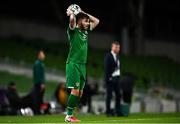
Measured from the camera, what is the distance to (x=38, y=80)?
27.0m

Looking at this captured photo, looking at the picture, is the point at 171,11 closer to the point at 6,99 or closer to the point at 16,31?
the point at 16,31

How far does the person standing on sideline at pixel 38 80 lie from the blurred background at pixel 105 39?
7.79m

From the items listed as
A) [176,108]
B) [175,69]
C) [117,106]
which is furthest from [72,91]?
[175,69]

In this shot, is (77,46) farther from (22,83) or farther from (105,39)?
(105,39)

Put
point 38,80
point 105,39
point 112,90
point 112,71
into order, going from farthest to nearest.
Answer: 1. point 105,39
2. point 38,80
3. point 112,90
4. point 112,71

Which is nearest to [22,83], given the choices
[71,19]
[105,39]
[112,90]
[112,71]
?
[112,90]

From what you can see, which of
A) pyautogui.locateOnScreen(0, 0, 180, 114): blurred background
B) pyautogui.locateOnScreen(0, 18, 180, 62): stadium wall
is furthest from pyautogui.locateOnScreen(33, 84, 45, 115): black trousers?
pyautogui.locateOnScreen(0, 18, 180, 62): stadium wall

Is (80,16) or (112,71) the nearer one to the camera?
(80,16)

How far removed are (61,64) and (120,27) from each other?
27.9ft

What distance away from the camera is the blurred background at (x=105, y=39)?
37656 mm

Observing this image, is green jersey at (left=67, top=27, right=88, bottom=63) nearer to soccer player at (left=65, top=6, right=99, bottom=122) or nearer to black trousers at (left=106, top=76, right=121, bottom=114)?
soccer player at (left=65, top=6, right=99, bottom=122)

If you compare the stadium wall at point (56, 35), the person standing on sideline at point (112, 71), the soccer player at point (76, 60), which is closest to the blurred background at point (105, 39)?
the stadium wall at point (56, 35)

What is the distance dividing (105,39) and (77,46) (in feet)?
89.2

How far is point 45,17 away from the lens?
1852 inches
